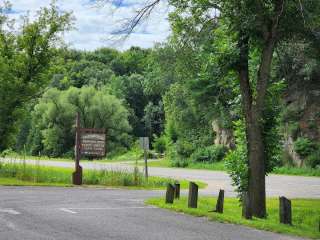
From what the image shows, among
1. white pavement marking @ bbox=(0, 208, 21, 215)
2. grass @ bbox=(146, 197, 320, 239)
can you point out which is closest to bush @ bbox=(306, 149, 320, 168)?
grass @ bbox=(146, 197, 320, 239)

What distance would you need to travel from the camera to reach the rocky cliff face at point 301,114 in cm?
4512

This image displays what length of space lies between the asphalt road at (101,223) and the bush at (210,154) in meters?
34.4

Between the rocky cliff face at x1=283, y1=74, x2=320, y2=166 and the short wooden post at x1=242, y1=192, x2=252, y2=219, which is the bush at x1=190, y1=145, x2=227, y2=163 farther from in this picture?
the short wooden post at x1=242, y1=192, x2=252, y2=219

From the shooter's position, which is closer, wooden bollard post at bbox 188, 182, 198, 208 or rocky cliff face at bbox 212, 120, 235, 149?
wooden bollard post at bbox 188, 182, 198, 208

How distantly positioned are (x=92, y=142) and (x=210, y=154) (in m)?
25.2

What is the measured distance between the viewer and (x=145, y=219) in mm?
15469

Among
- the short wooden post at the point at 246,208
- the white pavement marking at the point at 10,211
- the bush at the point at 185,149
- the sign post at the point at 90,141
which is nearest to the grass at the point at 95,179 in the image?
the sign post at the point at 90,141

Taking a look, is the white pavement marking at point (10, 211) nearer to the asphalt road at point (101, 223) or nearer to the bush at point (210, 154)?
the asphalt road at point (101, 223)

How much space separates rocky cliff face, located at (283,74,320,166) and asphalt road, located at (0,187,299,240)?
26.9 m

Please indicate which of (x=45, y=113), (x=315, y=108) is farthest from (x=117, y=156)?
(x=315, y=108)

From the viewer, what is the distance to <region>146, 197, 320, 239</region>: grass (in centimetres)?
1424

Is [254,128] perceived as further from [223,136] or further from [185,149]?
[185,149]

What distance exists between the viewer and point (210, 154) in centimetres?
5538

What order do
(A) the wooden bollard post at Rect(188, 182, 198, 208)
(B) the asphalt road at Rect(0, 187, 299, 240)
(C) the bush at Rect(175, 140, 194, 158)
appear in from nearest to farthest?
(B) the asphalt road at Rect(0, 187, 299, 240) → (A) the wooden bollard post at Rect(188, 182, 198, 208) → (C) the bush at Rect(175, 140, 194, 158)
